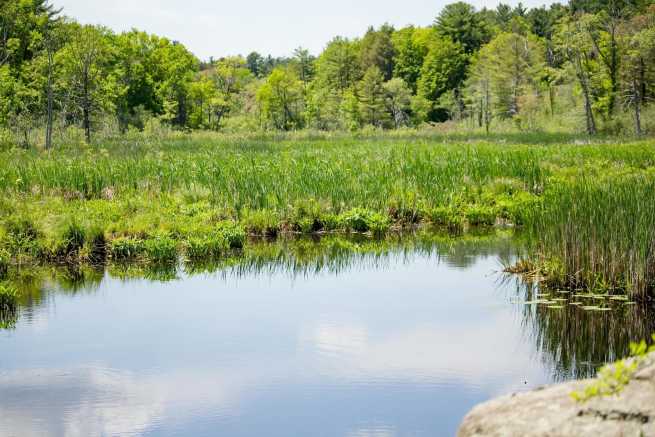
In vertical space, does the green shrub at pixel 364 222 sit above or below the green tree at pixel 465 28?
below

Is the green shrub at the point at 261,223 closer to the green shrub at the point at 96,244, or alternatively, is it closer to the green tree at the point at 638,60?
the green shrub at the point at 96,244

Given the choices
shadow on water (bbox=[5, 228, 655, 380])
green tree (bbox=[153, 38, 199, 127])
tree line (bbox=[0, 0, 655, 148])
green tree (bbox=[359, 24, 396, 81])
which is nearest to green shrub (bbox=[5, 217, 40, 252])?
shadow on water (bbox=[5, 228, 655, 380])

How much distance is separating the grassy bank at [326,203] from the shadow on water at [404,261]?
51 cm

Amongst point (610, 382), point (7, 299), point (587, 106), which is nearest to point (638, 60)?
point (587, 106)

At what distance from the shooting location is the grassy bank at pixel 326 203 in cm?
1049

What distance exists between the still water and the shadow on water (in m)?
0.04

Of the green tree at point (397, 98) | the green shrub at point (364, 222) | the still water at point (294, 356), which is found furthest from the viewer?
the green tree at point (397, 98)

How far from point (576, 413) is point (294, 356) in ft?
16.4

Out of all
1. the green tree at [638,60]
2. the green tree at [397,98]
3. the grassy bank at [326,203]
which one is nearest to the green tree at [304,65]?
the green tree at [397,98]

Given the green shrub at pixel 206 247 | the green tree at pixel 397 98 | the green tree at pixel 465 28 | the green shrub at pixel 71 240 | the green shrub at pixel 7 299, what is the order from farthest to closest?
the green tree at pixel 465 28 < the green tree at pixel 397 98 < the green shrub at pixel 206 247 < the green shrub at pixel 71 240 < the green shrub at pixel 7 299

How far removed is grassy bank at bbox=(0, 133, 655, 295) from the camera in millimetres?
10492

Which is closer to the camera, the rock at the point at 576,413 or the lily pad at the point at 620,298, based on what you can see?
the rock at the point at 576,413

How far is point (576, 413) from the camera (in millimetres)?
3834

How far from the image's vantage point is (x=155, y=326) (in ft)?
32.7
